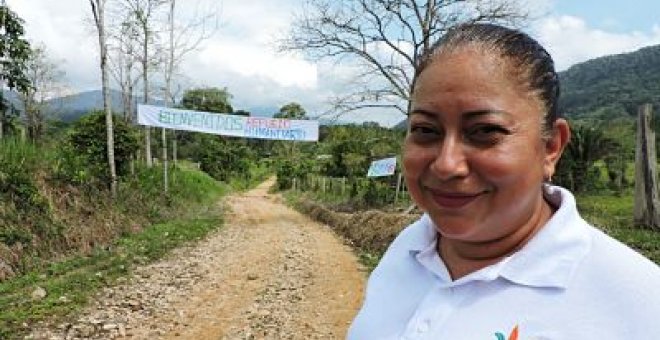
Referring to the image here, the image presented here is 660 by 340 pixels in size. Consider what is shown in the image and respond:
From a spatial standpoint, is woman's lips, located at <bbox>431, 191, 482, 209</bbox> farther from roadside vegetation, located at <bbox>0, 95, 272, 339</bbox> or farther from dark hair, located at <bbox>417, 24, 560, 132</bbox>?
roadside vegetation, located at <bbox>0, 95, 272, 339</bbox>

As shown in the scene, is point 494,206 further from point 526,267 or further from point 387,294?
point 387,294

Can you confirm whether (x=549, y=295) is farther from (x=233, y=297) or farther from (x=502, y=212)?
(x=233, y=297)

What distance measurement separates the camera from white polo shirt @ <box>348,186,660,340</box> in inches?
38.3

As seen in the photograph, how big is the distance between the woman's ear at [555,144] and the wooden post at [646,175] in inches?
418

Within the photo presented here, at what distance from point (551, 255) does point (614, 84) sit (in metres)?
79.2

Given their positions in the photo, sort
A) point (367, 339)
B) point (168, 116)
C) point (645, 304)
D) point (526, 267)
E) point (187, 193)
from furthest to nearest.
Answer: point (187, 193)
point (168, 116)
point (367, 339)
point (526, 267)
point (645, 304)

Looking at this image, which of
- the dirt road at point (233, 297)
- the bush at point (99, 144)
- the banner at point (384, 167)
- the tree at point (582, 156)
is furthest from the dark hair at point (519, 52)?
the tree at point (582, 156)

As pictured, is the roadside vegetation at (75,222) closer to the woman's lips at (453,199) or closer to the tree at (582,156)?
the woman's lips at (453,199)

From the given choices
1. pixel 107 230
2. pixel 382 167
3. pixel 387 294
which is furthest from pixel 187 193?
pixel 387 294

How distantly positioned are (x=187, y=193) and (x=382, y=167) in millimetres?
7951

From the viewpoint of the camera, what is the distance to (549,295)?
1.04 m

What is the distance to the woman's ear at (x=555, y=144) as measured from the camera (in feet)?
3.92

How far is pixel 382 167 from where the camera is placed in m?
17.5

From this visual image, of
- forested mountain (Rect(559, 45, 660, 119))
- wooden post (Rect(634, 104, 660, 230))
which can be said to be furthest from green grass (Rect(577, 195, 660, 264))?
forested mountain (Rect(559, 45, 660, 119))
